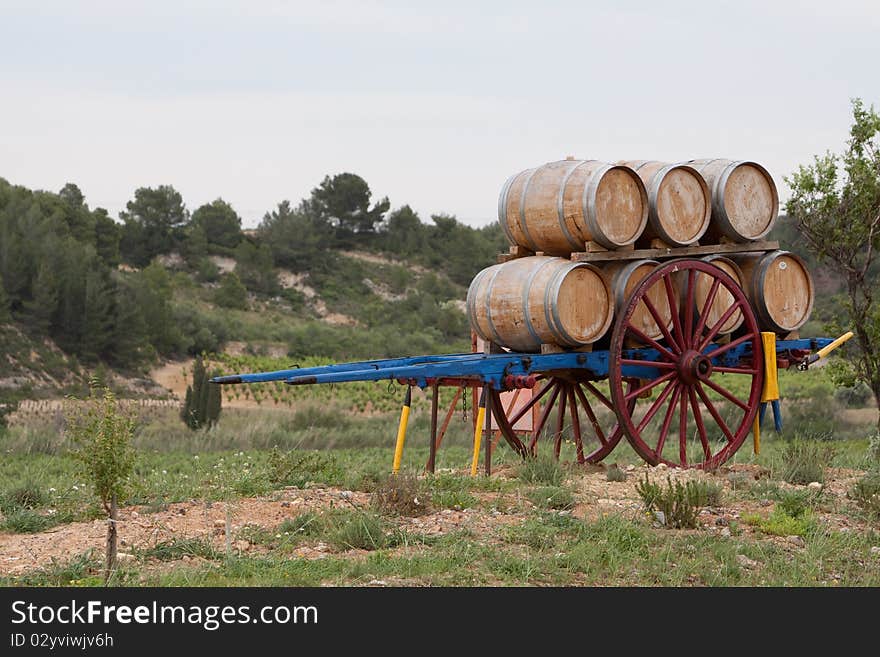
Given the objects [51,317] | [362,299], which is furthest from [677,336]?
[362,299]

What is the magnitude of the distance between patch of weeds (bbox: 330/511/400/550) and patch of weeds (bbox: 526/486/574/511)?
1.41 meters

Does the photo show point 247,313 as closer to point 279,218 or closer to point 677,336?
point 279,218

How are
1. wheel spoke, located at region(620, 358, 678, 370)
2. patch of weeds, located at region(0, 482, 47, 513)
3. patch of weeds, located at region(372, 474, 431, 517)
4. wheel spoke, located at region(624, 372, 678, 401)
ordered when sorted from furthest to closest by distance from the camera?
wheel spoke, located at region(624, 372, 678, 401) → wheel spoke, located at region(620, 358, 678, 370) → patch of weeds, located at region(0, 482, 47, 513) → patch of weeds, located at region(372, 474, 431, 517)

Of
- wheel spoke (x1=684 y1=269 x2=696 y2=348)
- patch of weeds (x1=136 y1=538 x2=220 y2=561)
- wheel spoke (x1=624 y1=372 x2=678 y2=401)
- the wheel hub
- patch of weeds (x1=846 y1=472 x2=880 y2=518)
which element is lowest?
patch of weeds (x1=846 y1=472 x2=880 y2=518)

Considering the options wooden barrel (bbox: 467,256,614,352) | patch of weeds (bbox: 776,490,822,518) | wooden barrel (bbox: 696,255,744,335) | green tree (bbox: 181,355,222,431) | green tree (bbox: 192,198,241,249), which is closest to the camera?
patch of weeds (bbox: 776,490,822,518)

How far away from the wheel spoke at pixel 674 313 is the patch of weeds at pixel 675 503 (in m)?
2.47

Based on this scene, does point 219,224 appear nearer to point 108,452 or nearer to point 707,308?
point 707,308

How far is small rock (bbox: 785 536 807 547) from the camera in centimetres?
715

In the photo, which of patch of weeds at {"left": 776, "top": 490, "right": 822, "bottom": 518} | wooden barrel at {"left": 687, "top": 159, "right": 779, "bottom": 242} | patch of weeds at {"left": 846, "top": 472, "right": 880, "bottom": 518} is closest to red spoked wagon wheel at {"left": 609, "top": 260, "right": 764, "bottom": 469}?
wooden barrel at {"left": 687, "top": 159, "right": 779, "bottom": 242}

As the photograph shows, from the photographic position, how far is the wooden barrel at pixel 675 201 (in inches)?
395

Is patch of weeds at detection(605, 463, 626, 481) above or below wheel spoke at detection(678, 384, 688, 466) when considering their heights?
below

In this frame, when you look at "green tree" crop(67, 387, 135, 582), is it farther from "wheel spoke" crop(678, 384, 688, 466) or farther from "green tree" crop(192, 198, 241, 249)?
"green tree" crop(192, 198, 241, 249)

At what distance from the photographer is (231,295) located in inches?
2111

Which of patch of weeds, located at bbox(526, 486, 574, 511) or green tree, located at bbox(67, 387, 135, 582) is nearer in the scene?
green tree, located at bbox(67, 387, 135, 582)
